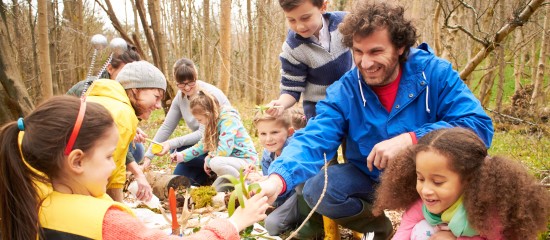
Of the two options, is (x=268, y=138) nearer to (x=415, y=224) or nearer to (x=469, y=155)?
(x=415, y=224)

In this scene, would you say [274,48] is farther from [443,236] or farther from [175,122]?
[443,236]

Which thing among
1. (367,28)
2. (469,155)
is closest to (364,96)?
(367,28)

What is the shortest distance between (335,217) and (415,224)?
52cm

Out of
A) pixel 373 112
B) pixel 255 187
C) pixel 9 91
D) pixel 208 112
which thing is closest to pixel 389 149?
pixel 373 112

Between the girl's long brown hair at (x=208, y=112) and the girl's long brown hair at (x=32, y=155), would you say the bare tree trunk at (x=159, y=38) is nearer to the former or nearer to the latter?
the girl's long brown hair at (x=208, y=112)

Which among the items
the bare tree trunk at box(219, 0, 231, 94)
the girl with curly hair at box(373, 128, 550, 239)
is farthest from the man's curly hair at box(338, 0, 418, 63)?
the bare tree trunk at box(219, 0, 231, 94)

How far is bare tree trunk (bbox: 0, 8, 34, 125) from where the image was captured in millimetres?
5125

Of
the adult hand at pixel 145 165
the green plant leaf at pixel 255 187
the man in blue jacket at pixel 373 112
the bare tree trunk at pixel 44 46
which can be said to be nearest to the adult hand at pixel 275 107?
the man in blue jacket at pixel 373 112

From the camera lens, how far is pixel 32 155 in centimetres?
158

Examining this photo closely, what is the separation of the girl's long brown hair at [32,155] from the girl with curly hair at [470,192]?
1.33 meters

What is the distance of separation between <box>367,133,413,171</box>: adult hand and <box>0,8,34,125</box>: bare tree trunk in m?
4.42

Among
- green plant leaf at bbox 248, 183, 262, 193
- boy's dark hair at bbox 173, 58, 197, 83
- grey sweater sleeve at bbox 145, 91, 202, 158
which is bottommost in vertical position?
grey sweater sleeve at bbox 145, 91, 202, 158

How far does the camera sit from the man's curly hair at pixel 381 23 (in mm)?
2258

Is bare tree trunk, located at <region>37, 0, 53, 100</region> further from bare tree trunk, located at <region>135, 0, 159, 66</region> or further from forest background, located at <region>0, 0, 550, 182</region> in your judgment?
bare tree trunk, located at <region>135, 0, 159, 66</region>
